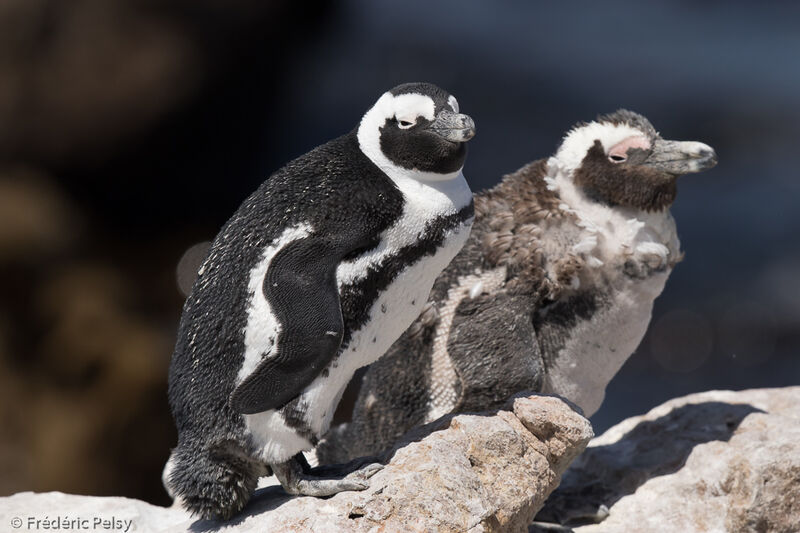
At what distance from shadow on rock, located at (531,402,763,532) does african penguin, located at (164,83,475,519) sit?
2.09 ft

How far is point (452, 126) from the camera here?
114 centimetres

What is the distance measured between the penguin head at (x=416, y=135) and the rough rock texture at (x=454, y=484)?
0.38 meters

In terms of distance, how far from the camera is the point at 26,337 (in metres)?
3.07

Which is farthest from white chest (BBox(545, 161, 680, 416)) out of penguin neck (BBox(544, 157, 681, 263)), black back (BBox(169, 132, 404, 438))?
black back (BBox(169, 132, 404, 438))

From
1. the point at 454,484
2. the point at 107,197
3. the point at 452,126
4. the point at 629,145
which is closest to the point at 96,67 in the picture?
the point at 107,197

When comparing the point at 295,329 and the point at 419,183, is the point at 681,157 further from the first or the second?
the point at 295,329

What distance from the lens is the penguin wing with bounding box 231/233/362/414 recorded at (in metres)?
1.05

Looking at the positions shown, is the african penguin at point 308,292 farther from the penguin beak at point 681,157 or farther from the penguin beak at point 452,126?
the penguin beak at point 681,157

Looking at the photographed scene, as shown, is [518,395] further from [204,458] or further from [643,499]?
[204,458]

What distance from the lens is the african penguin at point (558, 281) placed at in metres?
1.53

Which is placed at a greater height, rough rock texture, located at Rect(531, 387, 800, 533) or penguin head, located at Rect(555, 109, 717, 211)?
penguin head, located at Rect(555, 109, 717, 211)

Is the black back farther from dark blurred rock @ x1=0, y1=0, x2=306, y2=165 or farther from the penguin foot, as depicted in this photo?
dark blurred rock @ x1=0, y1=0, x2=306, y2=165

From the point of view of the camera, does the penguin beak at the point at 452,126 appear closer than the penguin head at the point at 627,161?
Yes

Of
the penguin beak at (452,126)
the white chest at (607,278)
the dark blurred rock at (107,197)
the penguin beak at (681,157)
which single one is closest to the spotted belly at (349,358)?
the penguin beak at (452,126)
